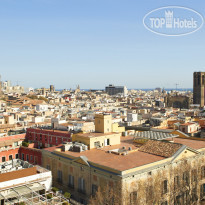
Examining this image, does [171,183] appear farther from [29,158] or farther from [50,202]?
[29,158]

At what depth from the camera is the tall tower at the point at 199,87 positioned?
139 metres

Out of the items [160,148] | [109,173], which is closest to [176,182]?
[160,148]

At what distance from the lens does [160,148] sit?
28.2 metres

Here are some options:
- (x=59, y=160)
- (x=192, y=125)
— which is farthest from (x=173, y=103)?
(x=59, y=160)

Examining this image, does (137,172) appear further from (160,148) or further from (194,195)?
(194,195)

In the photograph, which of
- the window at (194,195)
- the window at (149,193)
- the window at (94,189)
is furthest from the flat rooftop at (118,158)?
the window at (194,195)

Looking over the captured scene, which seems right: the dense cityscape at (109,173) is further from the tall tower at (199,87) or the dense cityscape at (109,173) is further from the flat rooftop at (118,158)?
the tall tower at (199,87)

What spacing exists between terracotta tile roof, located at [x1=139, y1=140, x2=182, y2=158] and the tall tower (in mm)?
116242

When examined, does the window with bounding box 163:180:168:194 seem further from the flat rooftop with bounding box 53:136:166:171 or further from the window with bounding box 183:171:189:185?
the flat rooftop with bounding box 53:136:166:171

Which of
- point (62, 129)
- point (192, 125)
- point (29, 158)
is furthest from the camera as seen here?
point (192, 125)

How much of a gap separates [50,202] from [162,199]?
9310mm

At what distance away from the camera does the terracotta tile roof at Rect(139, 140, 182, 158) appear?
27047 mm

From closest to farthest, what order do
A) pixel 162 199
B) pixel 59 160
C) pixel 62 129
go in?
1. pixel 162 199
2. pixel 59 160
3. pixel 62 129

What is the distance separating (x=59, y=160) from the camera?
1161 inches
